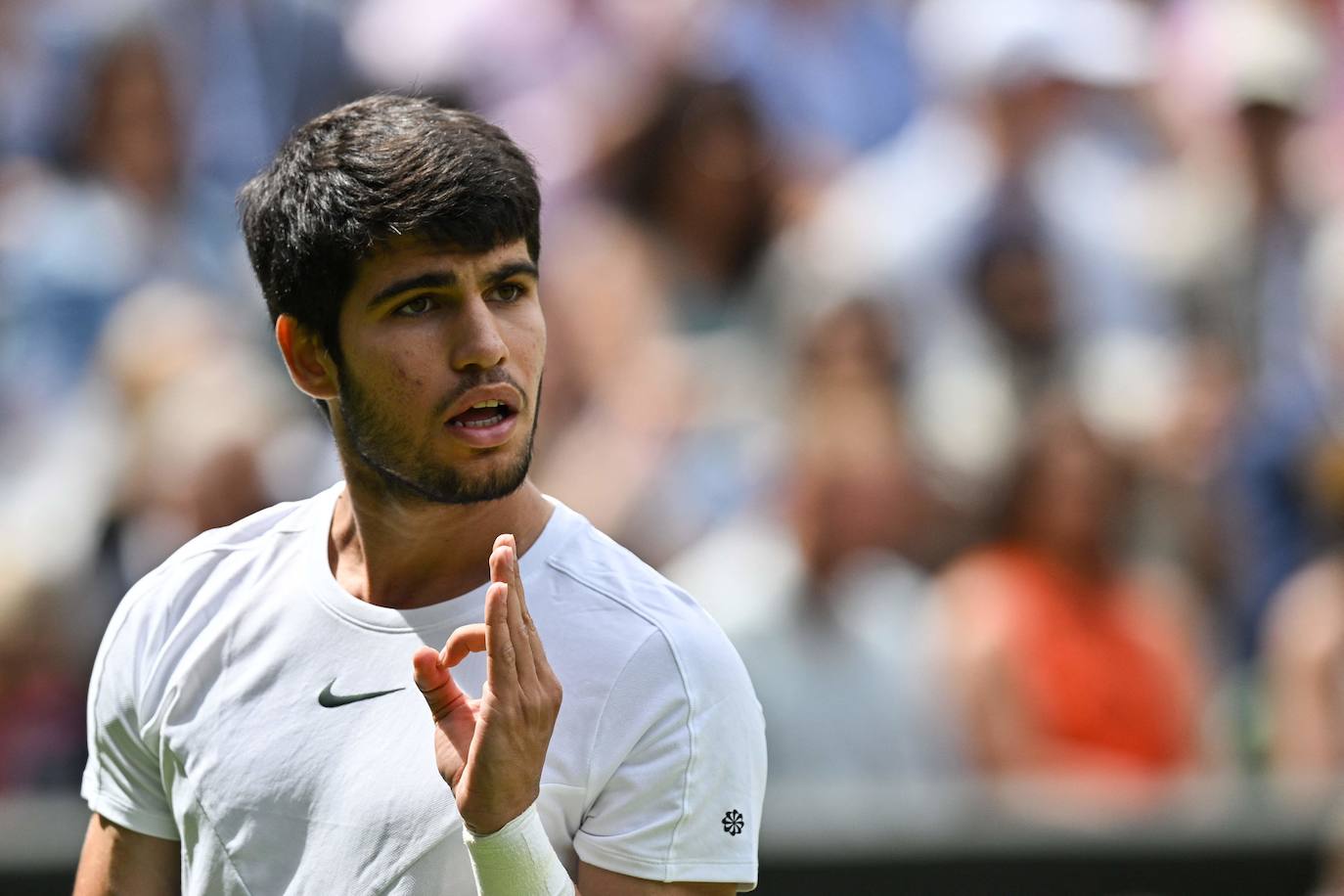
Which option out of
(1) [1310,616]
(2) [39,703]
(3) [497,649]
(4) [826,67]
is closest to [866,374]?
(1) [1310,616]

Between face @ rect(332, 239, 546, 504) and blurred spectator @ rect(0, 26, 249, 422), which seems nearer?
face @ rect(332, 239, 546, 504)

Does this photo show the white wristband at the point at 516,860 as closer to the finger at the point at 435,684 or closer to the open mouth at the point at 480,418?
the finger at the point at 435,684

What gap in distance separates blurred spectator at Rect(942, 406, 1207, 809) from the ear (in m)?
3.50

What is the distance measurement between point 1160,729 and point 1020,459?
0.94m

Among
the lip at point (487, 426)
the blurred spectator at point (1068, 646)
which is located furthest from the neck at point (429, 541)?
the blurred spectator at point (1068, 646)

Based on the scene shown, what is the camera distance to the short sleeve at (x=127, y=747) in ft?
9.14

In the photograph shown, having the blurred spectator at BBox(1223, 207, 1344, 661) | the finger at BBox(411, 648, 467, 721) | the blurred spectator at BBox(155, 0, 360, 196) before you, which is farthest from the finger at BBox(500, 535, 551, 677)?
the blurred spectator at BBox(155, 0, 360, 196)

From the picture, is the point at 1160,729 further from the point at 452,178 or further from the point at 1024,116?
the point at 452,178

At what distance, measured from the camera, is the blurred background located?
5816mm

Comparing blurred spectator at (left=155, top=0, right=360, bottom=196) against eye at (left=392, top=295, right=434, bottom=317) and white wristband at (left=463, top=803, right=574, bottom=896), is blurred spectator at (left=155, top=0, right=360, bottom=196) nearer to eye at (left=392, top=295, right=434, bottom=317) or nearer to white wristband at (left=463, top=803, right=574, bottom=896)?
eye at (left=392, top=295, right=434, bottom=317)

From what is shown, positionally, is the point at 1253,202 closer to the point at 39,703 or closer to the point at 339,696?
the point at 39,703

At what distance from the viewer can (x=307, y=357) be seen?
2.74 meters

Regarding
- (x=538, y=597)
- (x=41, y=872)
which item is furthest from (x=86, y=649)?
(x=538, y=597)

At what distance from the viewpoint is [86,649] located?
19.2 feet
